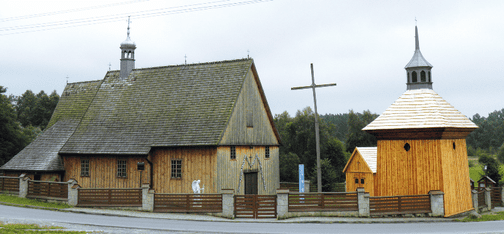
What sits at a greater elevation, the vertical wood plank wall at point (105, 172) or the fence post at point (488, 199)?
the vertical wood plank wall at point (105, 172)

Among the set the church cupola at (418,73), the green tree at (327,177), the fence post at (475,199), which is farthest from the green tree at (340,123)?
the church cupola at (418,73)

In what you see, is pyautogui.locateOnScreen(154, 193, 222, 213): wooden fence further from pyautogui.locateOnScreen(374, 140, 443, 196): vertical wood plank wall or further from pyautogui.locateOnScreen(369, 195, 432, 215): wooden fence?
pyautogui.locateOnScreen(374, 140, 443, 196): vertical wood plank wall

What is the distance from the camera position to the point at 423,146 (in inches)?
842

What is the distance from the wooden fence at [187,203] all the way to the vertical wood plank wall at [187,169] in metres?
2.52

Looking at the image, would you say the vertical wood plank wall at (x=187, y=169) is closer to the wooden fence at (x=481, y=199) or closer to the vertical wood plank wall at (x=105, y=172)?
the vertical wood plank wall at (x=105, y=172)

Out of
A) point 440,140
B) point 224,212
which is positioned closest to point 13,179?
point 224,212

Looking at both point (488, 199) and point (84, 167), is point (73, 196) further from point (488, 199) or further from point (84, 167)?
point (488, 199)

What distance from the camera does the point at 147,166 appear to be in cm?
2594

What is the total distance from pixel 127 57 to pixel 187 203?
621 inches

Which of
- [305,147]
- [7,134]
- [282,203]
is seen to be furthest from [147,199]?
[305,147]

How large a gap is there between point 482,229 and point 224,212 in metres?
11.3

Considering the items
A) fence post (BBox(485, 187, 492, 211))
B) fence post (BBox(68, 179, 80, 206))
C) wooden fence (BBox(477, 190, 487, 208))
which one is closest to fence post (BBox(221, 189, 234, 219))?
fence post (BBox(68, 179, 80, 206))

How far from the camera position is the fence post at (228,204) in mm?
19797

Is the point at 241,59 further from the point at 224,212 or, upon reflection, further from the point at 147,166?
the point at 224,212
